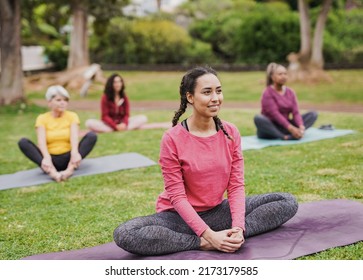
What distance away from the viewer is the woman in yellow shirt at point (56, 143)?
5.60 meters

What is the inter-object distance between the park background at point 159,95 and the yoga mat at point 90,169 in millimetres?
201

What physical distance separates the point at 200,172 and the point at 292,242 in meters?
0.72

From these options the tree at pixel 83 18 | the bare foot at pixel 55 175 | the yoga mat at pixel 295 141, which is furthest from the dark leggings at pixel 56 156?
the tree at pixel 83 18

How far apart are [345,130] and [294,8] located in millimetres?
18886

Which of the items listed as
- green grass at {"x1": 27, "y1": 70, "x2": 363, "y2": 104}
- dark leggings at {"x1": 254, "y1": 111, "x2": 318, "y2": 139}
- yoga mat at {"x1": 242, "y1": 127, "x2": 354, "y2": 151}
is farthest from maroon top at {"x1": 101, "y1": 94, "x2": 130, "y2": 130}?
green grass at {"x1": 27, "y1": 70, "x2": 363, "y2": 104}

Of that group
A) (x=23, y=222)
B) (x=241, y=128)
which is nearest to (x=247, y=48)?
(x=241, y=128)

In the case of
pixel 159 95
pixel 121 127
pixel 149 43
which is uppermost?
pixel 149 43

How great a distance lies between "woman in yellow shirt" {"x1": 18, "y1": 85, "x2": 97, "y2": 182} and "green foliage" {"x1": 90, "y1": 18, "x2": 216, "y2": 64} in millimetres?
17180

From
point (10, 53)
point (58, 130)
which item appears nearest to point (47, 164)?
point (58, 130)

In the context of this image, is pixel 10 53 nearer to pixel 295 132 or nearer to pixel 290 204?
pixel 295 132

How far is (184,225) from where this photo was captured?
3338 mm

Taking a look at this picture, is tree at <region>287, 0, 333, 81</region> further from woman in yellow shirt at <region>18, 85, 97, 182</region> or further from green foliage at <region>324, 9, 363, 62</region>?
woman in yellow shirt at <region>18, 85, 97, 182</region>

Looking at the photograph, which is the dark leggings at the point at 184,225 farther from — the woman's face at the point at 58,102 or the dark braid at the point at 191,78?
the woman's face at the point at 58,102

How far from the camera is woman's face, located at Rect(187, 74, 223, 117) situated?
10.3ft
